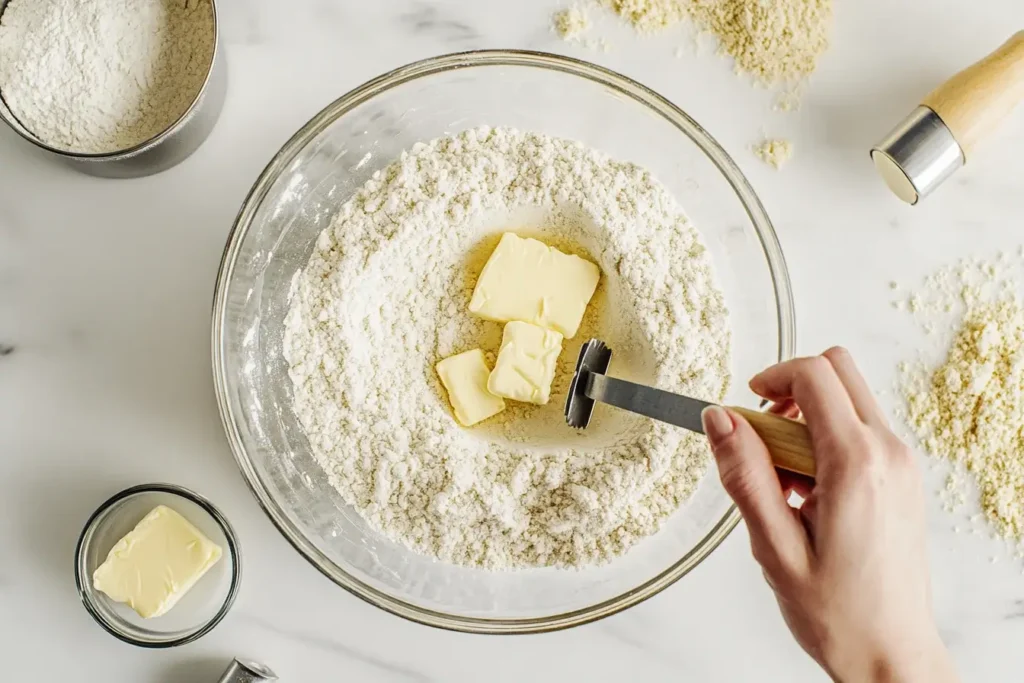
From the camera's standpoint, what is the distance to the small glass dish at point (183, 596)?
3.96ft

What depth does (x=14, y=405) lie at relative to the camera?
4.19 ft

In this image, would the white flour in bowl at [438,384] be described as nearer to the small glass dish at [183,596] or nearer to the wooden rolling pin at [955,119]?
the small glass dish at [183,596]

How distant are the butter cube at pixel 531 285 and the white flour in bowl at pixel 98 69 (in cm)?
51

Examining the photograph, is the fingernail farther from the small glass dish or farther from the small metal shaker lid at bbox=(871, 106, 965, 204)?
the small glass dish

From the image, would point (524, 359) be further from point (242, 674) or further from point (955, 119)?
point (955, 119)

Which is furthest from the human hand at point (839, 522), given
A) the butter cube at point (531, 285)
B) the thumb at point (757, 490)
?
the butter cube at point (531, 285)

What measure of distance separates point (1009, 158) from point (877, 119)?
0.79 feet

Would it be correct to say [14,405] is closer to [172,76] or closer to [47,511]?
[47,511]

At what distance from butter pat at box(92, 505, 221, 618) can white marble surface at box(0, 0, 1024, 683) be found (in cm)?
9

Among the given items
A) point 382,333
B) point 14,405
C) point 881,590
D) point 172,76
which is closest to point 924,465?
point 881,590

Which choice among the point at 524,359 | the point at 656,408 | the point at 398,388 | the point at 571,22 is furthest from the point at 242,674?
the point at 571,22

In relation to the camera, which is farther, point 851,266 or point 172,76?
point 851,266

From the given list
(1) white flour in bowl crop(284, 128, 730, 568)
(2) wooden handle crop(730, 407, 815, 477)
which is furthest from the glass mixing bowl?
(2) wooden handle crop(730, 407, 815, 477)

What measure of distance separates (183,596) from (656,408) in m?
0.80
